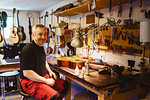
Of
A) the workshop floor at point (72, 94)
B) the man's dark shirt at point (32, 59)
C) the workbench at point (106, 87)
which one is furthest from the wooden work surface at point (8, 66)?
the workbench at point (106, 87)

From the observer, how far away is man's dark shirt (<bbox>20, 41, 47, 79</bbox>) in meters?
2.04

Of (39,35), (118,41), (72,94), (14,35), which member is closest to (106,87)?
(118,41)

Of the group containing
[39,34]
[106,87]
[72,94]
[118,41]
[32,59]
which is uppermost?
[39,34]

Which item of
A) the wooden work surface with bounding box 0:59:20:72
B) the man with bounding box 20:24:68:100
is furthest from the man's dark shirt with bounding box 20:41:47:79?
the wooden work surface with bounding box 0:59:20:72

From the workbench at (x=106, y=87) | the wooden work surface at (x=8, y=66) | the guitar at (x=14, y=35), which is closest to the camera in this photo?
the workbench at (x=106, y=87)

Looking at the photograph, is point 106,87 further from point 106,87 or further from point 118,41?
point 118,41

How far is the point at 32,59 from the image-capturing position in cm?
207

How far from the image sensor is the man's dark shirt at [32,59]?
80.4 inches

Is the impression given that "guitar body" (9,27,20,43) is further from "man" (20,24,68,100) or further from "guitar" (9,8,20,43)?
"man" (20,24,68,100)

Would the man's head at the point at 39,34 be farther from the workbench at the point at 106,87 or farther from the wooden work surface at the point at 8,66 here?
the wooden work surface at the point at 8,66

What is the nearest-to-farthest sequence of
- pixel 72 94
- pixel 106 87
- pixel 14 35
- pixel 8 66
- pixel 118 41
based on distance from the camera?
pixel 106 87
pixel 118 41
pixel 8 66
pixel 72 94
pixel 14 35

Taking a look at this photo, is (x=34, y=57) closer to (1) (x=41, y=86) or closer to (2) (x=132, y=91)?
(1) (x=41, y=86)

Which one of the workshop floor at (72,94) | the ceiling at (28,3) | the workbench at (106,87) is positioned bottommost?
the workshop floor at (72,94)

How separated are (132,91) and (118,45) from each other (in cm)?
89
